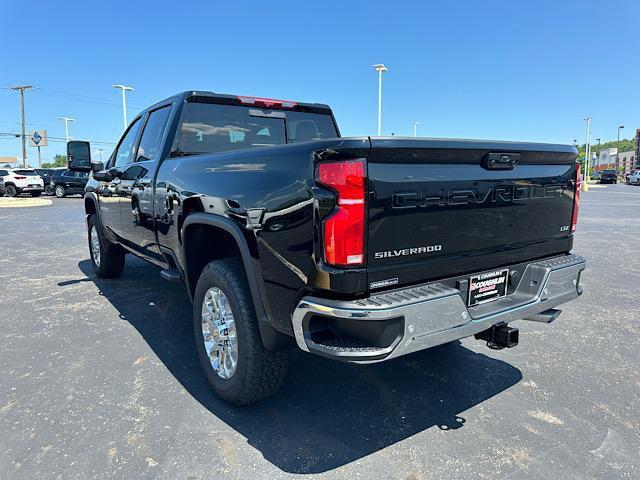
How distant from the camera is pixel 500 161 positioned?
8.61 feet

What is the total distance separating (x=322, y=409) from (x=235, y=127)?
250 centimetres

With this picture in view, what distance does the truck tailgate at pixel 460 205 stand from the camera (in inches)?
86.4

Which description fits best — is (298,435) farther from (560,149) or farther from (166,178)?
(560,149)

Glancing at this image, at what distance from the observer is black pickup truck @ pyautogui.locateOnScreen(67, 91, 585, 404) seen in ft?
6.97

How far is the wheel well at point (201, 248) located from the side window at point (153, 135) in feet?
3.43

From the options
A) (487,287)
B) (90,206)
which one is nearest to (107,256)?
(90,206)

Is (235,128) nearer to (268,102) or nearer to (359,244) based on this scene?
(268,102)

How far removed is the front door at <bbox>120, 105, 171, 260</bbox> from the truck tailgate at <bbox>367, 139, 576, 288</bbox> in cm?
238

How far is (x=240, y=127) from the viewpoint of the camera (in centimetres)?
420

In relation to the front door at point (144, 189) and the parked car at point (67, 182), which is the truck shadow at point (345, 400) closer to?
the front door at point (144, 189)

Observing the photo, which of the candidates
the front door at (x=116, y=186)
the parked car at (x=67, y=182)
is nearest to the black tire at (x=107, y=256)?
the front door at (x=116, y=186)

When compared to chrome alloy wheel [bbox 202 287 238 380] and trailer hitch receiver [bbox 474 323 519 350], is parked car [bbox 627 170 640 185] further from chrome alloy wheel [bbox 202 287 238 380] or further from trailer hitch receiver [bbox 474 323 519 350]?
chrome alloy wheel [bbox 202 287 238 380]

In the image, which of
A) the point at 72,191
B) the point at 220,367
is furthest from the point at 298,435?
the point at 72,191

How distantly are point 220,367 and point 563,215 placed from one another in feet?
8.11
